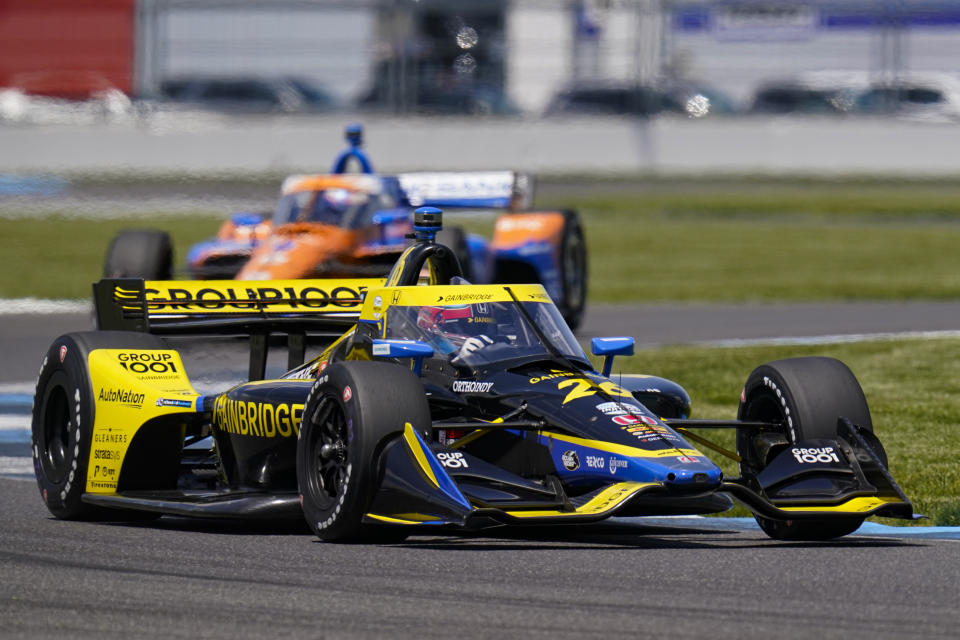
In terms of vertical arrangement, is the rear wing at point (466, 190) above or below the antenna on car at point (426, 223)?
below

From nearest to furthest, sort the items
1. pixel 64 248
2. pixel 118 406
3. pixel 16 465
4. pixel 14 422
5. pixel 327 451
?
pixel 327 451
pixel 118 406
pixel 16 465
pixel 14 422
pixel 64 248

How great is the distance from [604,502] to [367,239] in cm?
1086

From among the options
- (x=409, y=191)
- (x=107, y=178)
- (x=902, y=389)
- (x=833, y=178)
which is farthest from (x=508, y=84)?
(x=902, y=389)

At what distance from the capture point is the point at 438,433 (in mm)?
8305

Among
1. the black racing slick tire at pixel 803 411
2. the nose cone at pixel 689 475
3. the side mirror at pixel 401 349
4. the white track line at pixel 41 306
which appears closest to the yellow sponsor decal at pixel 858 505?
the black racing slick tire at pixel 803 411

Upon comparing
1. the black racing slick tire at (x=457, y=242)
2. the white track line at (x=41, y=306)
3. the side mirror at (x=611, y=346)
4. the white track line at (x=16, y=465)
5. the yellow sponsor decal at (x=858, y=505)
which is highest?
the side mirror at (x=611, y=346)

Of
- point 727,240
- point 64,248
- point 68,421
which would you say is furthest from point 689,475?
point 64,248

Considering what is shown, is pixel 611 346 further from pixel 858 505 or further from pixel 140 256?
pixel 140 256

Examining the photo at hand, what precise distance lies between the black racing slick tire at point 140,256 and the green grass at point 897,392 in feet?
15.1

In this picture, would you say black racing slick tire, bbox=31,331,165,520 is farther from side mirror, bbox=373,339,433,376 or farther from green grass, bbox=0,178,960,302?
green grass, bbox=0,178,960,302

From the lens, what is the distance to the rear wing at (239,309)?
9938mm

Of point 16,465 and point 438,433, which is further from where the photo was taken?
point 16,465

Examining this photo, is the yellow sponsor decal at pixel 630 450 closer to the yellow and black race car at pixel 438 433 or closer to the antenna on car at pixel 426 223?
the yellow and black race car at pixel 438 433

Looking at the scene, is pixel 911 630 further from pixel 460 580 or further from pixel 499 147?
pixel 499 147
